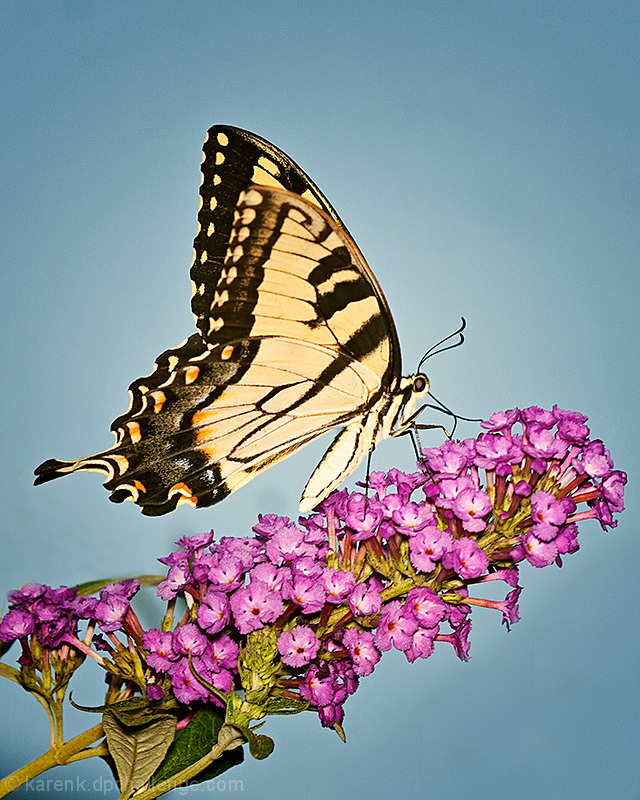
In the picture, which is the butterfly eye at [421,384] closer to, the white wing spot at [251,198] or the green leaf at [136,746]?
the white wing spot at [251,198]

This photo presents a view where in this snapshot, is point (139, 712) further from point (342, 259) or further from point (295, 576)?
point (342, 259)

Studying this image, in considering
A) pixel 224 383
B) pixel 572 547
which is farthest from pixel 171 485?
pixel 572 547

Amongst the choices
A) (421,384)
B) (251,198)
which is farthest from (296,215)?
(421,384)

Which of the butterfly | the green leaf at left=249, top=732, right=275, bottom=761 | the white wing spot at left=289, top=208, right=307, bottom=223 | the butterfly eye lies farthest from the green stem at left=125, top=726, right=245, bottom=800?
the white wing spot at left=289, top=208, right=307, bottom=223

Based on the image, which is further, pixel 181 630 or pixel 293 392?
pixel 293 392

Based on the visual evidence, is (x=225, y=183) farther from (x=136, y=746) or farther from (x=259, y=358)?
(x=136, y=746)

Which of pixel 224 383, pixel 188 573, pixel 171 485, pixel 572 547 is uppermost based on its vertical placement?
pixel 224 383
